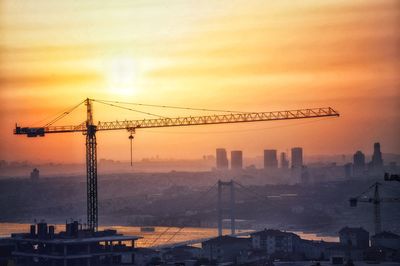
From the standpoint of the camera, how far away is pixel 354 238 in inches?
2089

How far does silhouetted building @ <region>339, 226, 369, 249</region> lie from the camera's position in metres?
51.7

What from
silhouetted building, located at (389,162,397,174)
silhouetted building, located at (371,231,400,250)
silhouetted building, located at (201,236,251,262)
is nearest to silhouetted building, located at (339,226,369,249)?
silhouetted building, located at (371,231,400,250)

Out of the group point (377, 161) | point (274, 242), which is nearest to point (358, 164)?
point (377, 161)

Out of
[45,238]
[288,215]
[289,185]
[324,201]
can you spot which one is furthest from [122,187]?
[45,238]

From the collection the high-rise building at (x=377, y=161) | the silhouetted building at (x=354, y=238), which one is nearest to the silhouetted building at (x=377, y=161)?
the high-rise building at (x=377, y=161)

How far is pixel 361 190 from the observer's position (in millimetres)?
109625

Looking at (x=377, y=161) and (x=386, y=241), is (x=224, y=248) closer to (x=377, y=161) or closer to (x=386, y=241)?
(x=386, y=241)

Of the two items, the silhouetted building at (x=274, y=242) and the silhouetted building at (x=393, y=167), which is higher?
the silhouetted building at (x=393, y=167)

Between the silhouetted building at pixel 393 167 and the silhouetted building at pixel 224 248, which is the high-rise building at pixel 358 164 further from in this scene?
the silhouetted building at pixel 224 248

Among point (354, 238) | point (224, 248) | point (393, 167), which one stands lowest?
point (224, 248)

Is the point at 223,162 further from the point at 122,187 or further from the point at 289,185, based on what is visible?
the point at 289,185

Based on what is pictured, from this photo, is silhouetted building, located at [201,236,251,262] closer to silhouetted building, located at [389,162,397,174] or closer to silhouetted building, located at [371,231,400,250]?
silhouetted building, located at [371,231,400,250]

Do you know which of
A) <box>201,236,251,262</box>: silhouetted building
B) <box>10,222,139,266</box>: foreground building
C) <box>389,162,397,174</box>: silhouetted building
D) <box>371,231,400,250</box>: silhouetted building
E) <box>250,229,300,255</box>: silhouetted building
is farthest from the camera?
<box>389,162,397,174</box>: silhouetted building

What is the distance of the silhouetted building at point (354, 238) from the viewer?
5175 cm
